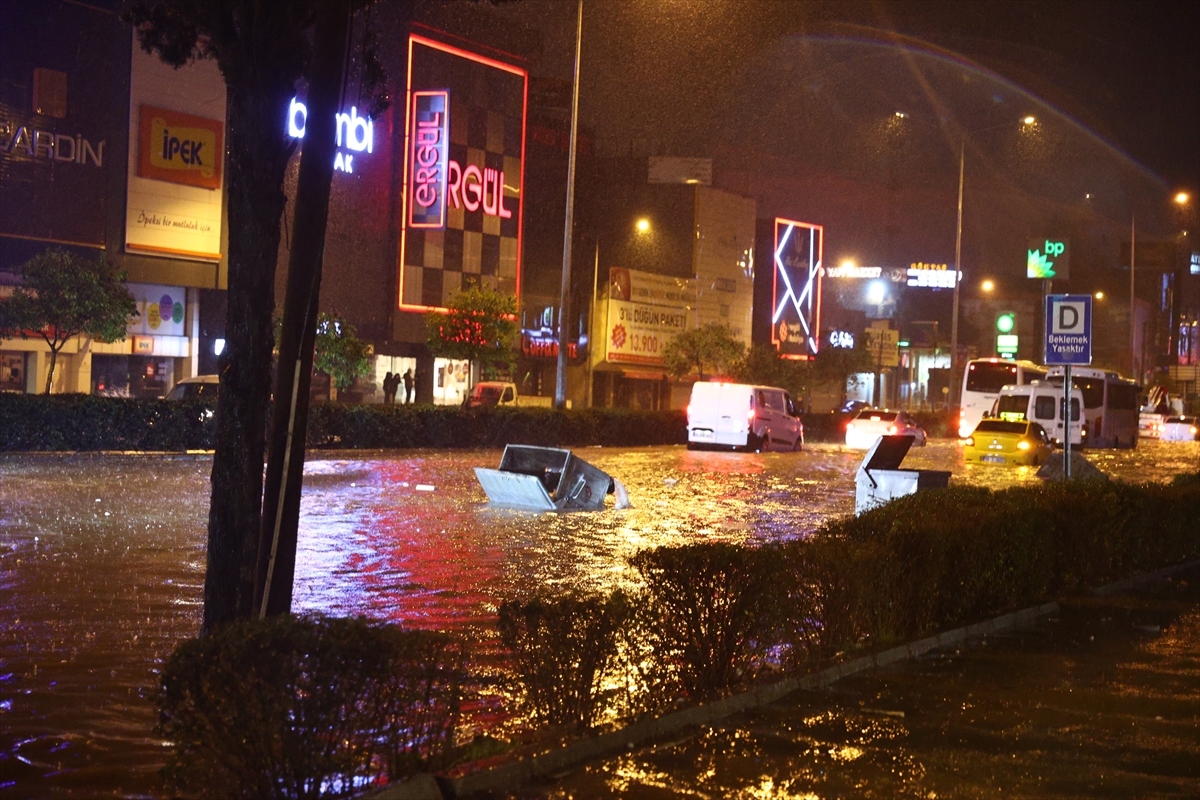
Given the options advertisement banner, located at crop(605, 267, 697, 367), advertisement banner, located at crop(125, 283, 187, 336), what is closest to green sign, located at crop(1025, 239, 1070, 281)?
advertisement banner, located at crop(605, 267, 697, 367)

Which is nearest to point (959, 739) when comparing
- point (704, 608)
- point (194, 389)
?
point (704, 608)

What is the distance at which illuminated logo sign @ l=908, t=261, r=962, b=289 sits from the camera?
98.6m

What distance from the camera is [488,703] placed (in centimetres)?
760

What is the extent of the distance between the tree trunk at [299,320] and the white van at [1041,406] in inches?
1677

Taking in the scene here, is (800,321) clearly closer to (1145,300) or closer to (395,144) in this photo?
(395,144)

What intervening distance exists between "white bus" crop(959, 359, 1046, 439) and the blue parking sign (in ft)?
127

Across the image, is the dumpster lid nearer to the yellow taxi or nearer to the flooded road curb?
the flooded road curb

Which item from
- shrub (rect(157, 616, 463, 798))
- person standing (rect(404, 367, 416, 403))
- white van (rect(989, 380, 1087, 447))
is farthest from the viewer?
person standing (rect(404, 367, 416, 403))

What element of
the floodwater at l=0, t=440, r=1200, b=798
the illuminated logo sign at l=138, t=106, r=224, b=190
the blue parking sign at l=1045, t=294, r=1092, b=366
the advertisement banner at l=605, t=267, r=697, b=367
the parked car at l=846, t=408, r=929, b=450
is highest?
the illuminated logo sign at l=138, t=106, r=224, b=190

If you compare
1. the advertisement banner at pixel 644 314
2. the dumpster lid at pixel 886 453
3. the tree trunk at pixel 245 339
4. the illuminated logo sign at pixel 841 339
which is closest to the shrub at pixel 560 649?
the tree trunk at pixel 245 339

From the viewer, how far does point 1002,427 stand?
3409 centimetres

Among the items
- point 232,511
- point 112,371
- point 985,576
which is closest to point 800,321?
point 112,371

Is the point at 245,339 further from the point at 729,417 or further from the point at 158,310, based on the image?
the point at 158,310

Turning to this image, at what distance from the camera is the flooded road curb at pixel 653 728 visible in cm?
546
